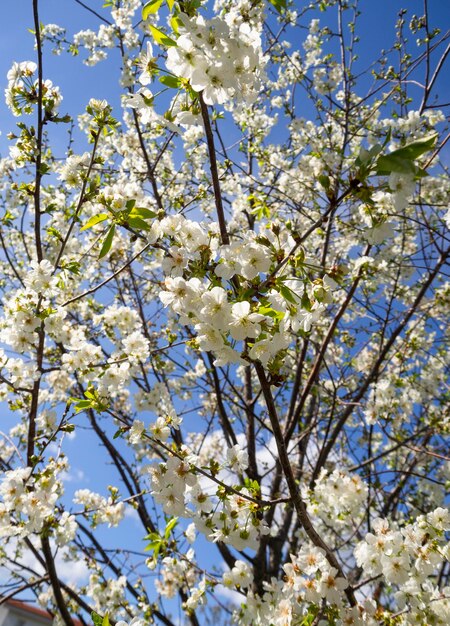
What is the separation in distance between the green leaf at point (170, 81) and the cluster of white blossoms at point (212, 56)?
41 mm

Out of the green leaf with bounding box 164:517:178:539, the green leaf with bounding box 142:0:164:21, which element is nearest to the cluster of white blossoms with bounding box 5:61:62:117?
the green leaf with bounding box 142:0:164:21

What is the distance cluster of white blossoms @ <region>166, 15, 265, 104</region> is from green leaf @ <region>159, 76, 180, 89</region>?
41 millimetres

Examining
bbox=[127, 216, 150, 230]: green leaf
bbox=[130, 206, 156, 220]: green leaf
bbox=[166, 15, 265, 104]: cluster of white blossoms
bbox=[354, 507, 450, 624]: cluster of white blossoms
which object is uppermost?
bbox=[166, 15, 265, 104]: cluster of white blossoms

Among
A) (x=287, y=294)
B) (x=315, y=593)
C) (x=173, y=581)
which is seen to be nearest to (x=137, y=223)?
(x=287, y=294)

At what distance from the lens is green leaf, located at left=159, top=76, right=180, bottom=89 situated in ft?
4.90

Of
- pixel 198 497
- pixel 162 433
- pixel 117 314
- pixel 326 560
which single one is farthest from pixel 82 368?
pixel 326 560

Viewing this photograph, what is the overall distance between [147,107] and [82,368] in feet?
6.31

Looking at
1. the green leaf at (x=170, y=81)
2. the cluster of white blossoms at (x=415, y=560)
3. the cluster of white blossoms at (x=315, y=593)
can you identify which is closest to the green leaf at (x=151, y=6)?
the green leaf at (x=170, y=81)

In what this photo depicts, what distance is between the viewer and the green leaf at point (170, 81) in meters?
1.49

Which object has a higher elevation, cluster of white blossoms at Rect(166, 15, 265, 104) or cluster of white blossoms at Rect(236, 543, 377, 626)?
cluster of white blossoms at Rect(166, 15, 265, 104)

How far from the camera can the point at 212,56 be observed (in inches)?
56.6

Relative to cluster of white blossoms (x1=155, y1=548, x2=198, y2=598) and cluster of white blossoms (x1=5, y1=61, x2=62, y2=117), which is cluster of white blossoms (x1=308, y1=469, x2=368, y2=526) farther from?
cluster of white blossoms (x1=5, y1=61, x2=62, y2=117)

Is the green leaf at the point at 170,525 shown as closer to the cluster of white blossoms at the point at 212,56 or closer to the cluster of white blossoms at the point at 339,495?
the cluster of white blossoms at the point at 339,495

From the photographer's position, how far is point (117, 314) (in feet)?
12.4
